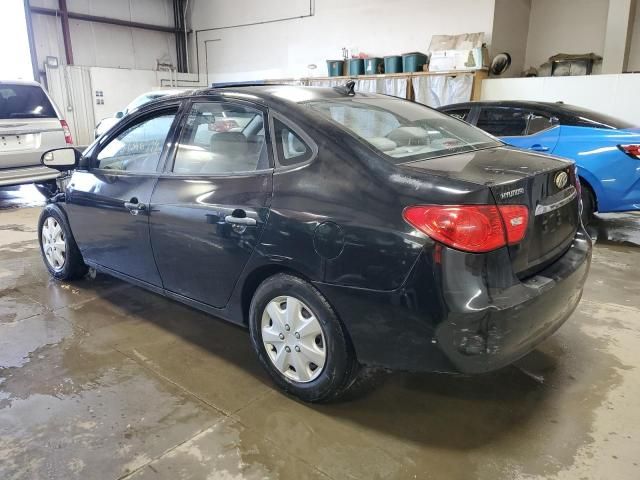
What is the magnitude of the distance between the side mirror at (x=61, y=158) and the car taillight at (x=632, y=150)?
4.82 meters

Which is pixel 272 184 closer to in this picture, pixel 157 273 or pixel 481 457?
pixel 157 273

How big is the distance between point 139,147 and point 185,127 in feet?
1.93

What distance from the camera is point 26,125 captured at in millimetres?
6742

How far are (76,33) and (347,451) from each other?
14.2 m

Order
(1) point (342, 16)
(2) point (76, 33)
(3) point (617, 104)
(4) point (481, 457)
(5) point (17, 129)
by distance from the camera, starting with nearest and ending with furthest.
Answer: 1. (4) point (481, 457)
2. (5) point (17, 129)
3. (3) point (617, 104)
4. (1) point (342, 16)
5. (2) point (76, 33)

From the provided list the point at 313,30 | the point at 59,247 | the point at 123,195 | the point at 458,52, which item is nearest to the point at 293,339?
the point at 123,195

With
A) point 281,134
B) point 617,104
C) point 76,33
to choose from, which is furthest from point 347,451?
point 76,33

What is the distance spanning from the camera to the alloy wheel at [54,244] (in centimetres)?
392

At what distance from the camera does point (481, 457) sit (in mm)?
2033

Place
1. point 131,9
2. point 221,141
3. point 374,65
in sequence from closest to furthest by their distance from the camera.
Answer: point 221,141 → point 374,65 → point 131,9

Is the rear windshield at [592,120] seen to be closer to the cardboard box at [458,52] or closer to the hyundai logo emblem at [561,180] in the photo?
the hyundai logo emblem at [561,180]

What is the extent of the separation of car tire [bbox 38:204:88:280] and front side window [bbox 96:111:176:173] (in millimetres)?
682

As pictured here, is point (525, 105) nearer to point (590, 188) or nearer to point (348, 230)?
point (590, 188)

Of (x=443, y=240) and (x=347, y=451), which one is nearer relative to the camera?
(x=443, y=240)
